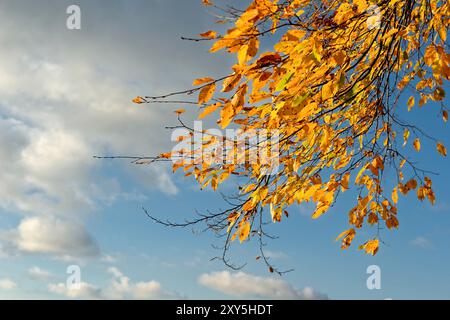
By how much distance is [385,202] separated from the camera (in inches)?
264

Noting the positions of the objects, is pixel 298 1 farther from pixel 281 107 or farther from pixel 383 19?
pixel 281 107

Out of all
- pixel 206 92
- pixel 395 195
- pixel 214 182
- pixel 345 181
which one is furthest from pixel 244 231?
pixel 206 92

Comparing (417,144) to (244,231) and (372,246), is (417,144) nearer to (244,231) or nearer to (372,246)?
(372,246)

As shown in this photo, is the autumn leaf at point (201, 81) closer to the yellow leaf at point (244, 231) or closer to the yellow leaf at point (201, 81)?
the yellow leaf at point (201, 81)

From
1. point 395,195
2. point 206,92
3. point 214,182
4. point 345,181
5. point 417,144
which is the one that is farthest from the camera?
point 417,144

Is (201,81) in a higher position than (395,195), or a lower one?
higher

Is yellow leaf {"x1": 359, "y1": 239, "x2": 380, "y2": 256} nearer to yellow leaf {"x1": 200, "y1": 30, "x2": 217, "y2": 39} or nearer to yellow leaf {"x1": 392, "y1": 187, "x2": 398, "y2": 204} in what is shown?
yellow leaf {"x1": 392, "y1": 187, "x2": 398, "y2": 204}

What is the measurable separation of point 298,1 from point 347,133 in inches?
77.9

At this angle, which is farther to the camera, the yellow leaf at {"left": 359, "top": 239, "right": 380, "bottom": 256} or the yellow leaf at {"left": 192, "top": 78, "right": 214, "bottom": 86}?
the yellow leaf at {"left": 359, "top": 239, "right": 380, "bottom": 256}

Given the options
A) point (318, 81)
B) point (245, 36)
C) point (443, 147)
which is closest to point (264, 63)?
point (245, 36)

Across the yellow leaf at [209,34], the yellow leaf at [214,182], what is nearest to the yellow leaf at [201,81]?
the yellow leaf at [209,34]

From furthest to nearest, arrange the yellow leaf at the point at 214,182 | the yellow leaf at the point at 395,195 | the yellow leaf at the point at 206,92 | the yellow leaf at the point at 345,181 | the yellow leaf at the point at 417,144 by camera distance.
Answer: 1. the yellow leaf at the point at 417,144
2. the yellow leaf at the point at 395,195
3. the yellow leaf at the point at 214,182
4. the yellow leaf at the point at 345,181
5. the yellow leaf at the point at 206,92

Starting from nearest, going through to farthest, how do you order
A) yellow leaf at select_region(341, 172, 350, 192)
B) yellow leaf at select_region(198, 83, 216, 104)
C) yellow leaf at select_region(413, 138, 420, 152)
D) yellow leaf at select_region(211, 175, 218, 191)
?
yellow leaf at select_region(198, 83, 216, 104) → yellow leaf at select_region(341, 172, 350, 192) → yellow leaf at select_region(211, 175, 218, 191) → yellow leaf at select_region(413, 138, 420, 152)

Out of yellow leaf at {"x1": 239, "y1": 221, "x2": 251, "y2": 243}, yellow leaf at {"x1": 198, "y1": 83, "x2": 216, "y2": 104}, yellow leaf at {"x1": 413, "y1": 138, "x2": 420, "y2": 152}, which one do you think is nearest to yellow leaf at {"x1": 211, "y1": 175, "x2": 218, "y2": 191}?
yellow leaf at {"x1": 239, "y1": 221, "x2": 251, "y2": 243}
